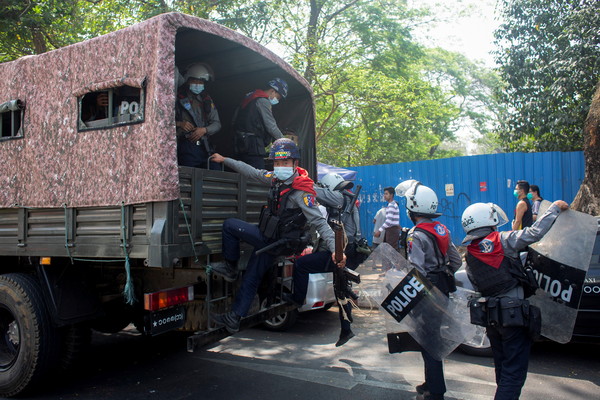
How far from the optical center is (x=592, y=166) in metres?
7.21

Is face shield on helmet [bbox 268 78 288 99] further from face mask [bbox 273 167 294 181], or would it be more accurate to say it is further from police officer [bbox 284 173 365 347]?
face mask [bbox 273 167 294 181]

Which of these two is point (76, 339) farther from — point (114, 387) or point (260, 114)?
point (260, 114)

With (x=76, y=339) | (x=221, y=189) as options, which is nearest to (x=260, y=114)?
(x=221, y=189)

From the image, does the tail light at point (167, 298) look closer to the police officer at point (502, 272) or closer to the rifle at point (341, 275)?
the rifle at point (341, 275)

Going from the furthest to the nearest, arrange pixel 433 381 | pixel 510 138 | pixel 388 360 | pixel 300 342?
pixel 510 138 < pixel 300 342 < pixel 388 360 < pixel 433 381

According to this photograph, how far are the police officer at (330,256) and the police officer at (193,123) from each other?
121 cm

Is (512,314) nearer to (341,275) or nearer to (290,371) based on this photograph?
(341,275)

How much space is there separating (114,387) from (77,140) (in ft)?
7.32

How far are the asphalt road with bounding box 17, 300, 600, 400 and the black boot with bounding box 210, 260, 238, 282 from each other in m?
1.01

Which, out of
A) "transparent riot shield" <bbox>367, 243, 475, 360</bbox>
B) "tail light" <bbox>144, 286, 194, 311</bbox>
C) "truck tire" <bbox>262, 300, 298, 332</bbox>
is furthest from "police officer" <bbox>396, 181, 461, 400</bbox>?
"truck tire" <bbox>262, 300, 298, 332</bbox>

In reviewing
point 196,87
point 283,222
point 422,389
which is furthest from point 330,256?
point 196,87

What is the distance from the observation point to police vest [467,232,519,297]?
3227 millimetres

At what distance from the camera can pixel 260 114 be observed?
5.14 meters

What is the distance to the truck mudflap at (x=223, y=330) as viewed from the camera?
138 inches
